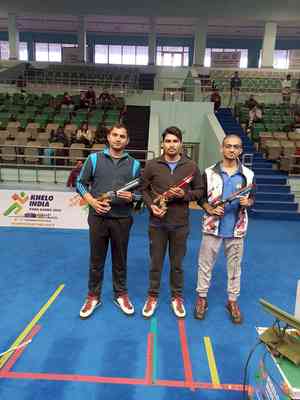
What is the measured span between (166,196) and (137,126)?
10.1m

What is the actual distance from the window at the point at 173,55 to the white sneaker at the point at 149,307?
2639 cm

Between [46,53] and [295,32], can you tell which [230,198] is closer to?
[295,32]

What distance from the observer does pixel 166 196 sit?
11.7 ft

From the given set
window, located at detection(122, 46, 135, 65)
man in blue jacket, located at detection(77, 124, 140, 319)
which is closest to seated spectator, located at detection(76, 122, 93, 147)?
man in blue jacket, located at detection(77, 124, 140, 319)

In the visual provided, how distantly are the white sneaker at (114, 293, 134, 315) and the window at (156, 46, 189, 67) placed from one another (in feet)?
86.4

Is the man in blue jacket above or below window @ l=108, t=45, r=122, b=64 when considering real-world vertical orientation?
below

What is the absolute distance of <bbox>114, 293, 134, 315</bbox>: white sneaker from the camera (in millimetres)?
4020

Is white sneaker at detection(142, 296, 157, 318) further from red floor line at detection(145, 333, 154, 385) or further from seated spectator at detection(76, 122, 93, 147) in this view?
seated spectator at detection(76, 122, 93, 147)

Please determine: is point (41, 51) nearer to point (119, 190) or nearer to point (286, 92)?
point (286, 92)

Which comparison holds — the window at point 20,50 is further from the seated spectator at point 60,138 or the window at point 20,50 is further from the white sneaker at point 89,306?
the white sneaker at point 89,306

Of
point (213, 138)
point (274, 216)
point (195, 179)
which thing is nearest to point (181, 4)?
point (213, 138)

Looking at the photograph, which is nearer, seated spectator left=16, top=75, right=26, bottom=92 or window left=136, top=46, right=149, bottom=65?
seated spectator left=16, top=75, right=26, bottom=92

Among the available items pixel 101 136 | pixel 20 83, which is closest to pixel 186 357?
pixel 101 136

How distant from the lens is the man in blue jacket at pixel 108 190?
3631 mm
